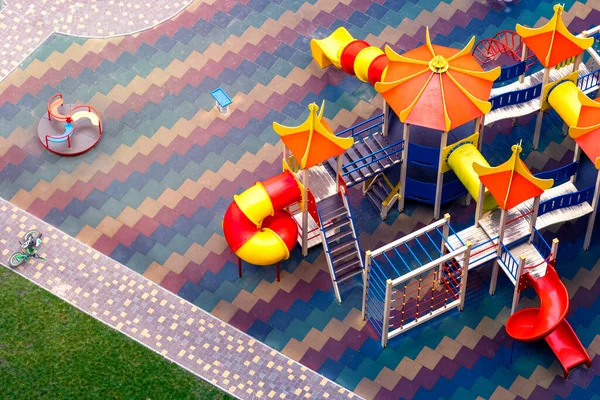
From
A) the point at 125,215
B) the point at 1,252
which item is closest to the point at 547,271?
the point at 125,215

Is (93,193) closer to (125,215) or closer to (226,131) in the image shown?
(125,215)

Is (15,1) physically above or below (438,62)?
below

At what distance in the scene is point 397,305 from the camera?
4506 cm

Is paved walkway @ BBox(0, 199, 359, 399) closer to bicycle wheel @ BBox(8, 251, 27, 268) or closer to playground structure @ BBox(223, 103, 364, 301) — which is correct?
bicycle wheel @ BBox(8, 251, 27, 268)

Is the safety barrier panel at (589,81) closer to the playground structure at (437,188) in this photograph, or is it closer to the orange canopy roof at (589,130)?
the playground structure at (437,188)

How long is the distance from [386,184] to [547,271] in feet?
22.7

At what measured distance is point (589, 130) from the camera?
4309 centimetres

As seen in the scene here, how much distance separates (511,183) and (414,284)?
6.13m

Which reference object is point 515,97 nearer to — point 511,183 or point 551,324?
point 511,183

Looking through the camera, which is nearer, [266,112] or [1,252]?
[1,252]

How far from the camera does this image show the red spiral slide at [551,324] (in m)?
43.1

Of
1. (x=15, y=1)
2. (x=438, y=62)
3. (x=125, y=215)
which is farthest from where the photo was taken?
(x=15, y=1)

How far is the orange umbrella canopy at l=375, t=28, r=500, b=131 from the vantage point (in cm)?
4328

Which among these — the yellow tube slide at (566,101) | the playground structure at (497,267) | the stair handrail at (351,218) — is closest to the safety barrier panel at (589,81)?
the yellow tube slide at (566,101)
